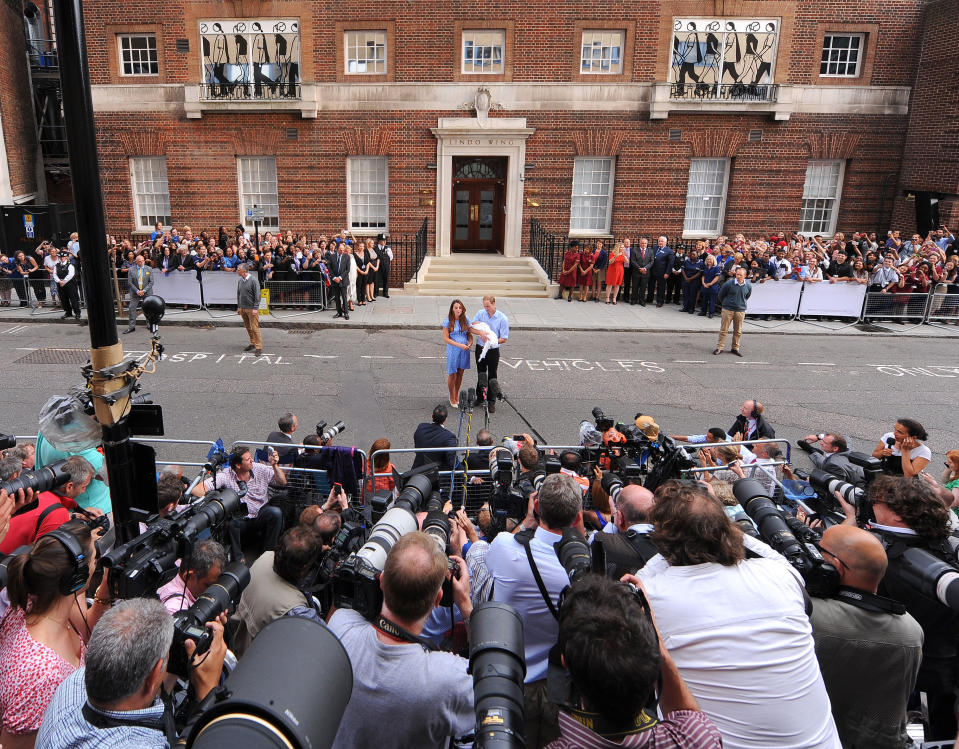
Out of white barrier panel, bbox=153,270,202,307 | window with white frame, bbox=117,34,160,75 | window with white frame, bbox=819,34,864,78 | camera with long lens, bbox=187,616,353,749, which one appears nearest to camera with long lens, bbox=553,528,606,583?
camera with long lens, bbox=187,616,353,749

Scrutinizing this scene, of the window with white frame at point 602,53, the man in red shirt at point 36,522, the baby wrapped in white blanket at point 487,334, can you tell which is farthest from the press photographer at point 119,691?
the window with white frame at point 602,53

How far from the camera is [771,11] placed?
772 inches

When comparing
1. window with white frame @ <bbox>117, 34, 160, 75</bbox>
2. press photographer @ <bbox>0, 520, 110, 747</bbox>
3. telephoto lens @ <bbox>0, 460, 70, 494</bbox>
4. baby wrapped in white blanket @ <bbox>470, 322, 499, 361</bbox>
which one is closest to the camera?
→ press photographer @ <bbox>0, 520, 110, 747</bbox>

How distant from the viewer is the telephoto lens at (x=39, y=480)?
3.77 m

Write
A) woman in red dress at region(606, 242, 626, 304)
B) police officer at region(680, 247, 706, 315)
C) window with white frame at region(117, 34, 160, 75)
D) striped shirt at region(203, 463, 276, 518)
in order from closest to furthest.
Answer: striped shirt at region(203, 463, 276, 518) < police officer at region(680, 247, 706, 315) < woman in red dress at region(606, 242, 626, 304) < window with white frame at region(117, 34, 160, 75)

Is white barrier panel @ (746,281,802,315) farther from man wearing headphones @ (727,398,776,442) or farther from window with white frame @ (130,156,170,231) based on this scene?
window with white frame @ (130,156,170,231)

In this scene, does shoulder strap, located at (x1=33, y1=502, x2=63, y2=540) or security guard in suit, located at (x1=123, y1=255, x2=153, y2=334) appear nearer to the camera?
shoulder strap, located at (x1=33, y1=502, x2=63, y2=540)

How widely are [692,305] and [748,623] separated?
17.2m

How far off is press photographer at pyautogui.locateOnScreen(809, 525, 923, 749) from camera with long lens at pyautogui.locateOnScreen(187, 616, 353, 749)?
2275 millimetres

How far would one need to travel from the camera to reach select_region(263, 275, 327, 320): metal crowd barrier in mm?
18016

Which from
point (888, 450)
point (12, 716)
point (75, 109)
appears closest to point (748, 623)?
point (12, 716)

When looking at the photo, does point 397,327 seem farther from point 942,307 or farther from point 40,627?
point 942,307

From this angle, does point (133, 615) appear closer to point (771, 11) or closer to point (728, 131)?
point (728, 131)

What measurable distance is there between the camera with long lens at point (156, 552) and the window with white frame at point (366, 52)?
1959 cm
